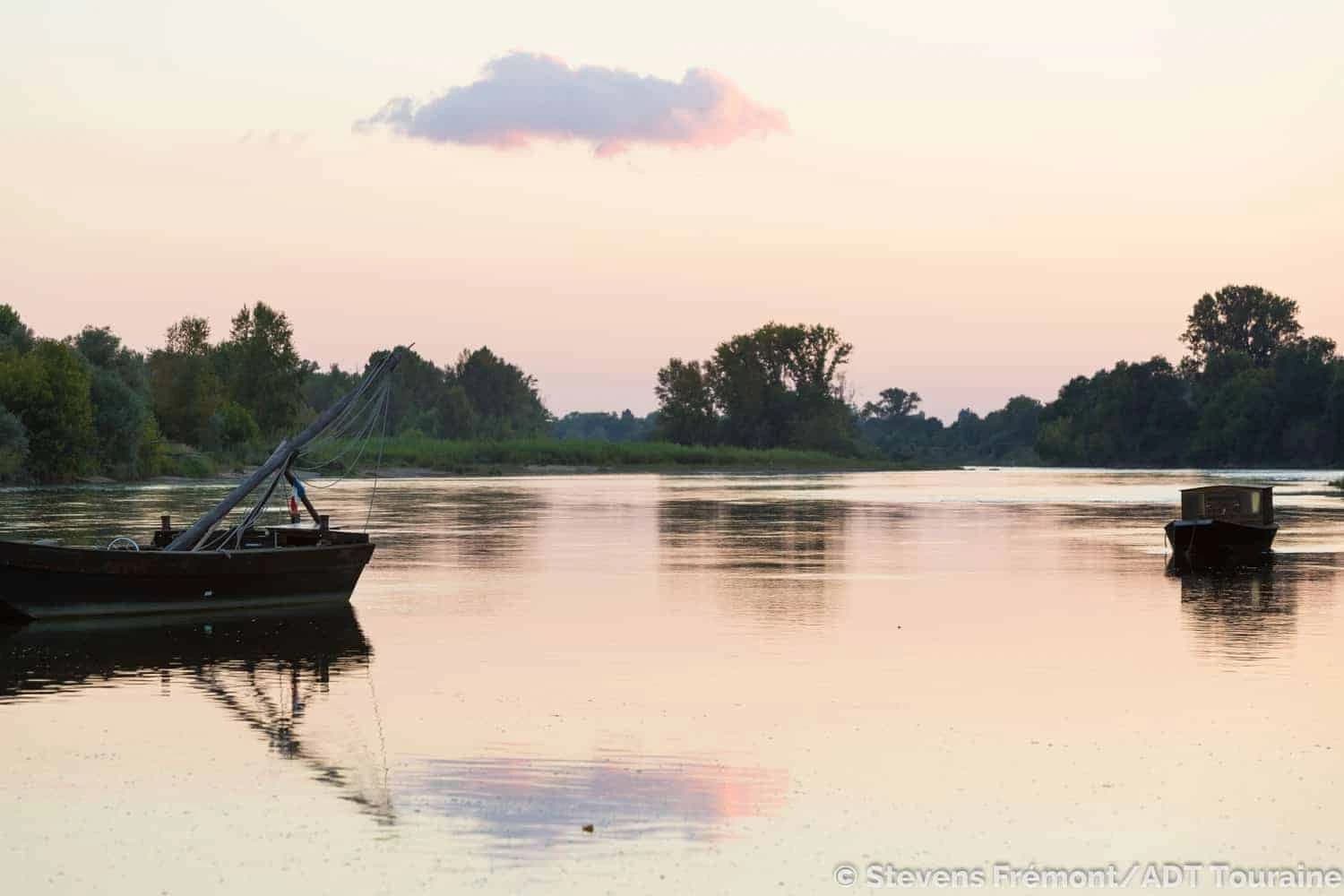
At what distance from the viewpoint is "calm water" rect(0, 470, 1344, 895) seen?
14.0m

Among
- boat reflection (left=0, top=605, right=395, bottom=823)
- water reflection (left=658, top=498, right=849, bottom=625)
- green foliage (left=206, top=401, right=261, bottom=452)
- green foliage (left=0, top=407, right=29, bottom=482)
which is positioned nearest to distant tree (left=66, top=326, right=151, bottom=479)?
green foliage (left=0, top=407, right=29, bottom=482)

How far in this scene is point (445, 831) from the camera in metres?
14.5

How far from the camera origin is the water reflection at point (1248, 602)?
28.4m

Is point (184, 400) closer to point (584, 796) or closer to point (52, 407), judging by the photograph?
point (52, 407)

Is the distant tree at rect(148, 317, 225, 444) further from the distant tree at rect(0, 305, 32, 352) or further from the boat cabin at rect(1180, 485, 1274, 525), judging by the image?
the boat cabin at rect(1180, 485, 1274, 525)

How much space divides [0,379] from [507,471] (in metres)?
78.0

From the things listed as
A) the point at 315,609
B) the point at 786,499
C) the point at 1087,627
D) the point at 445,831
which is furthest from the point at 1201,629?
the point at 786,499

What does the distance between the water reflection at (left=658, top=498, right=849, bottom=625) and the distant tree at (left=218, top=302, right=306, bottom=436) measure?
329 feet

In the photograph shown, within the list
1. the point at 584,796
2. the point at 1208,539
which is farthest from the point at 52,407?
the point at 584,796

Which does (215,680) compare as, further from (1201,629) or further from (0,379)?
(0,379)

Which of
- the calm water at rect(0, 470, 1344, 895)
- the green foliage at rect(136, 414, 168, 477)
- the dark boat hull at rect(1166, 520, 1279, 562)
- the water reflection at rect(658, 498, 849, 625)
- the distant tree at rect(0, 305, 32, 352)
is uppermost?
the distant tree at rect(0, 305, 32, 352)

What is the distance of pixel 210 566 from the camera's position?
3162cm

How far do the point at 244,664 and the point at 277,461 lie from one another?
993 cm

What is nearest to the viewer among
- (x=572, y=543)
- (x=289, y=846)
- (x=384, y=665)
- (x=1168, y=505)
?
(x=289, y=846)
